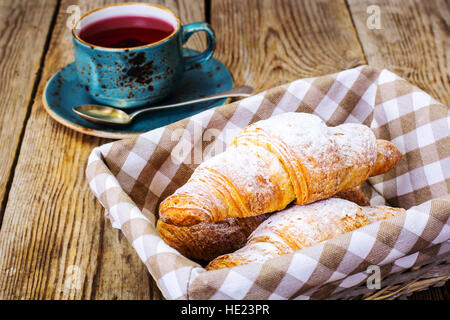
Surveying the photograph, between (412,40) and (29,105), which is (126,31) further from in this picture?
(412,40)

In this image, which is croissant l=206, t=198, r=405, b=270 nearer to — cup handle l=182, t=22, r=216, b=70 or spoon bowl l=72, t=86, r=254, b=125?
spoon bowl l=72, t=86, r=254, b=125

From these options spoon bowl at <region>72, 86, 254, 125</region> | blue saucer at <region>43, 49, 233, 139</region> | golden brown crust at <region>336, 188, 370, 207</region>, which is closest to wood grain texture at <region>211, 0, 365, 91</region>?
blue saucer at <region>43, 49, 233, 139</region>

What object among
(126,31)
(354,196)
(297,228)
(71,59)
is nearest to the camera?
(297,228)

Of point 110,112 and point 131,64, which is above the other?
point 131,64

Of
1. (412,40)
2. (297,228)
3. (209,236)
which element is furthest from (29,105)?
(412,40)

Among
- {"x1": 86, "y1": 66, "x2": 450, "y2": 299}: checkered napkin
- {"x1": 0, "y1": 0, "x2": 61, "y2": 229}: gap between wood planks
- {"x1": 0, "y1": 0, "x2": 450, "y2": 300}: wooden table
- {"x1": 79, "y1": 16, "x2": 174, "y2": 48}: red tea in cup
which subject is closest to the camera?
{"x1": 86, "y1": 66, "x2": 450, "y2": 299}: checkered napkin

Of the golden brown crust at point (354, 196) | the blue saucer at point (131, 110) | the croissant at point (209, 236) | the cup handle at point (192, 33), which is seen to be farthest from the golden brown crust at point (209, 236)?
the cup handle at point (192, 33)

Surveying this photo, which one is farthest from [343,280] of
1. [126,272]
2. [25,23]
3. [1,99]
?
A: [25,23]

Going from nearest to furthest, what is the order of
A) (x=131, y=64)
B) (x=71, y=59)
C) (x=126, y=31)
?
(x=131, y=64), (x=126, y=31), (x=71, y=59)
